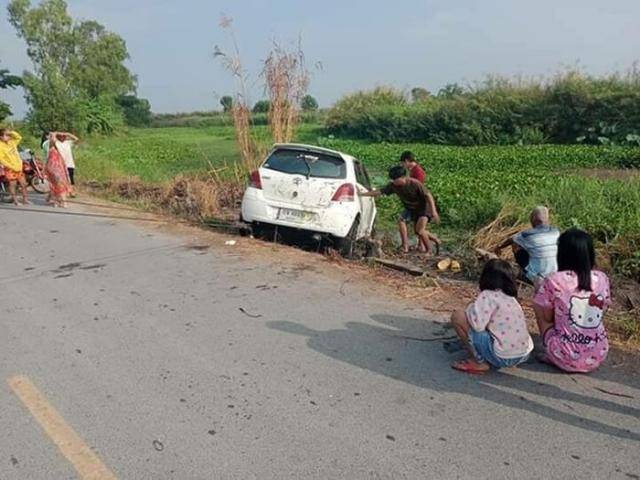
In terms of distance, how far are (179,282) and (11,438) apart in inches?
130

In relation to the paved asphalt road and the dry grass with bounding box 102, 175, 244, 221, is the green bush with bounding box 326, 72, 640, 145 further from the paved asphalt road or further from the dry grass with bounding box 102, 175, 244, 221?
the paved asphalt road

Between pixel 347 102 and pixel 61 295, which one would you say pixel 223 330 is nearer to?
pixel 61 295

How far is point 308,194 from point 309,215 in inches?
11.4

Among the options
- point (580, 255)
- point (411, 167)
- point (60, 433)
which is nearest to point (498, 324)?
point (580, 255)

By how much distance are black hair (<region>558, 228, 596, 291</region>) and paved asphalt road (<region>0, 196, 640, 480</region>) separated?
2.33 ft

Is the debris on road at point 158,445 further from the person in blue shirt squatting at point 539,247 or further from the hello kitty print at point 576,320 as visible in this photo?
the person in blue shirt squatting at point 539,247

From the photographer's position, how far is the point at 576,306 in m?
4.07

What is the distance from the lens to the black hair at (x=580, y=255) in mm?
4062

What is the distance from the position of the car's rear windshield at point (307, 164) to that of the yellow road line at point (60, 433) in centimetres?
483

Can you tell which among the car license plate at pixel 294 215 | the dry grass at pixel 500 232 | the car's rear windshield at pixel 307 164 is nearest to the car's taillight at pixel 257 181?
the car's rear windshield at pixel 307 164

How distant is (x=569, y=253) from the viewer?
162 inches

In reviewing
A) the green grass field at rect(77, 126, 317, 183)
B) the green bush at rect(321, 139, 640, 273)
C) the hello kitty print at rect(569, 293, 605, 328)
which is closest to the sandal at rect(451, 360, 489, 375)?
the hello kitty print at rect(569, 293, 605, 328)

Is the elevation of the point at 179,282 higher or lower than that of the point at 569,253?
lower

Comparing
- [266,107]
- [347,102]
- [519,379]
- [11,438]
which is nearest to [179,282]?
[11,438]
